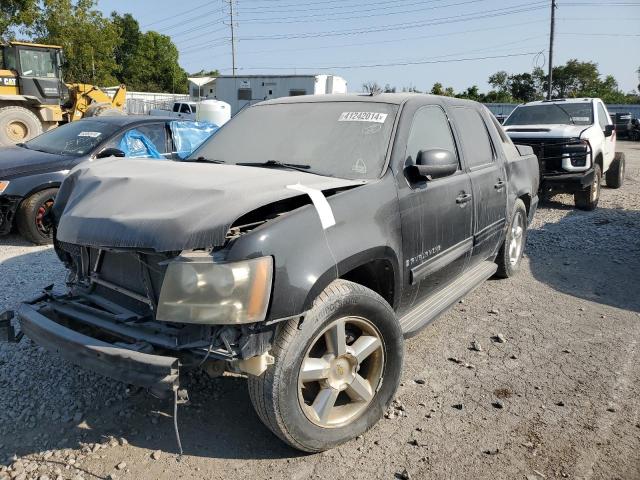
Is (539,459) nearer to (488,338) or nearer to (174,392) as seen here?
(488,338)

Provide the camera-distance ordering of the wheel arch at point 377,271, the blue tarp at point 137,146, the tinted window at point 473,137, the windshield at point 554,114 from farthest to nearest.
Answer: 1. the windshield at point 554,114
2. the blue tarp at point 137,146
3. the tinted window at point 473,137
4. the wheel arch at point 377,271

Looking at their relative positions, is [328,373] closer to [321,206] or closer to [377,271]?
[377,271]

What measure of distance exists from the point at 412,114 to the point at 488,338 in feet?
6.16

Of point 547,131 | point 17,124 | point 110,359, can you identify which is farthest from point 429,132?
point 17,124

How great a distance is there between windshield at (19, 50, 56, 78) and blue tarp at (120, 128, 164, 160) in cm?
1160

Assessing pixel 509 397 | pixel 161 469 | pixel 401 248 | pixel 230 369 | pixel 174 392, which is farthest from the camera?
pixel 509 397

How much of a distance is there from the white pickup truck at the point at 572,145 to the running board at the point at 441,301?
5.13 m

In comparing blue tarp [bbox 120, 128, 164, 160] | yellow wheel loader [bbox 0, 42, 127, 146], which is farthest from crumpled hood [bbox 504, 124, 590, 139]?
yellow wheel loader [bbox 0, 42, 127, 146]

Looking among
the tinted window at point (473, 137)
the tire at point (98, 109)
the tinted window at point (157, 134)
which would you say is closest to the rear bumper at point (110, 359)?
the tinted window at point (473, 137)

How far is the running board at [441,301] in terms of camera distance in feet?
10.5

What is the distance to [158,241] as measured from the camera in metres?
2.24

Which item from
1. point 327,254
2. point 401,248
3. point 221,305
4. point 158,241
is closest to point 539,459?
point 401,248

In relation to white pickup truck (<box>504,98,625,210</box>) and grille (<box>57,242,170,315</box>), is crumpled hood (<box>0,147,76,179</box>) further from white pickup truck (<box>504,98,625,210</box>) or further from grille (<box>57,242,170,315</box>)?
white pickup truck (<box>504,98,625,210</box>)

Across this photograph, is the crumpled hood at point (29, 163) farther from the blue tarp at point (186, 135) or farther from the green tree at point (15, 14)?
the green tree at point (15, 14)
